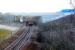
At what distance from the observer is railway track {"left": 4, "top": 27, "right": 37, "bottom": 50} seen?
163 cm

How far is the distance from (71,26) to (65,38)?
0.18m

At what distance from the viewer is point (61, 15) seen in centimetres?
181

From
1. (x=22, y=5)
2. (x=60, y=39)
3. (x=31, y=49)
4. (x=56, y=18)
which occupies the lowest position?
(x=31, y=49)

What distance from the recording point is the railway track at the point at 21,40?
1.63 metres

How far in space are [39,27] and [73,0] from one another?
606 millimetres

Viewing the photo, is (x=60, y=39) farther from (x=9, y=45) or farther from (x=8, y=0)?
(x=8, y=0)

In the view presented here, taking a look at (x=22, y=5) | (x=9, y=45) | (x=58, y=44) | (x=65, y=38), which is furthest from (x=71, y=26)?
(x=9, y=45)

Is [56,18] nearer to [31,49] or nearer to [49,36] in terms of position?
[49,36]

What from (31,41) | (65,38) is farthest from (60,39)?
(31,41)

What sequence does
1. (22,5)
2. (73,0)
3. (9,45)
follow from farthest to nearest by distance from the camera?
(73,0) < (22,5) < (9,45)

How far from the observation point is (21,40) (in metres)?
1.67

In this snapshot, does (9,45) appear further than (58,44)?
No

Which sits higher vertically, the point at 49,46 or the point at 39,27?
the point at 39,27

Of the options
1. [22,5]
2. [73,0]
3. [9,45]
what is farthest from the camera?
[73,0]
